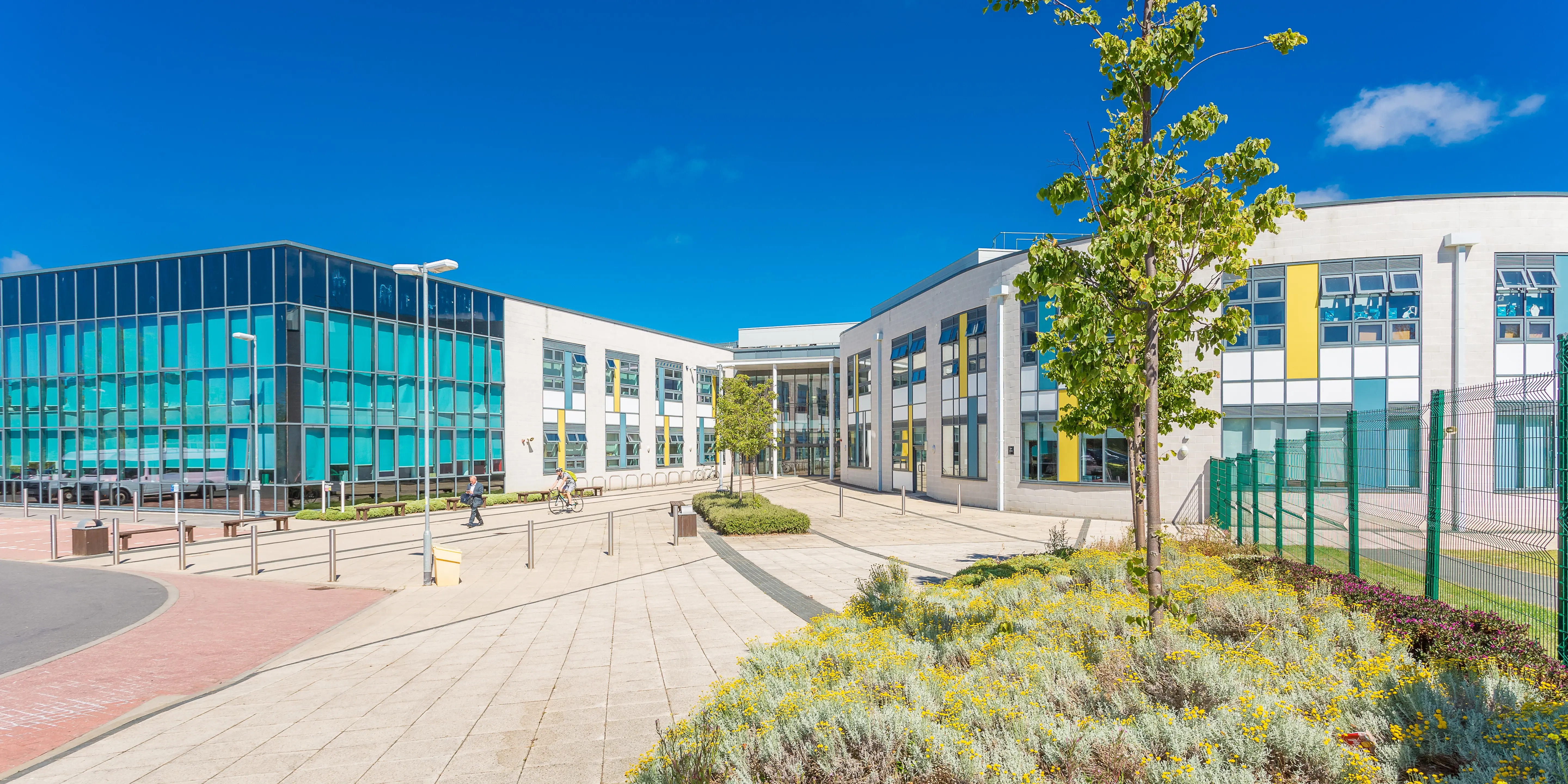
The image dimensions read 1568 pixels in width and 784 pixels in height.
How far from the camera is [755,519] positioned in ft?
62.4

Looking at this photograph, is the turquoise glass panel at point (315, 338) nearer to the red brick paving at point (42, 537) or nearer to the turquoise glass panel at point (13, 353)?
the red brick paving at point (42, 537)

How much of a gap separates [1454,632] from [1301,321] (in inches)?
699

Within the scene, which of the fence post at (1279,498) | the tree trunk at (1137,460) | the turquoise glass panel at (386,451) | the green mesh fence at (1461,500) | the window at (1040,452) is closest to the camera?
the green mesh fence at (1461,500)

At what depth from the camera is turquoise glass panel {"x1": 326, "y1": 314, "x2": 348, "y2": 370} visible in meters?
26.4

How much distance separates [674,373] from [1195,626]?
40.9m

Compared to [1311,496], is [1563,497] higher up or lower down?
higher up

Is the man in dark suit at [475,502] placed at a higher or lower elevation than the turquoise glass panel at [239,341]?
lower

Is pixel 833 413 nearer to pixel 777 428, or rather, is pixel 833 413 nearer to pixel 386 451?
pixel 777 428

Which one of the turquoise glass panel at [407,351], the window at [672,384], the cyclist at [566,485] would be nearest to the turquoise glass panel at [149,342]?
the turquoise glass panel at [407,351]

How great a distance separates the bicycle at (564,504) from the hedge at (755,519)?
286 inches

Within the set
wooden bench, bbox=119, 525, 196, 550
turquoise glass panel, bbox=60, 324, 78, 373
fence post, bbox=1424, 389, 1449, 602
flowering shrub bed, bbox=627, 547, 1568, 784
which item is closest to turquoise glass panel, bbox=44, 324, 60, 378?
turquoise glass panel, bbox=60, 324, 78, 373

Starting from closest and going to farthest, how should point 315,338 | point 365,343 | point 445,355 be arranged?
1. point 315,338
2. point 365,343
3. point 445,355

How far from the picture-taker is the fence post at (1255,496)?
13.0 metres

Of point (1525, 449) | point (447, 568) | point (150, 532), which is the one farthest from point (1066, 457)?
point (150, 532)
